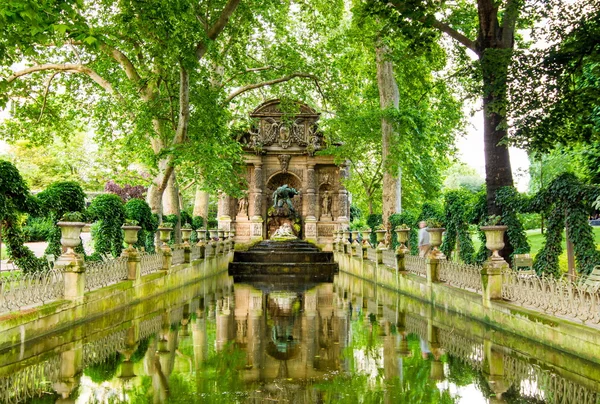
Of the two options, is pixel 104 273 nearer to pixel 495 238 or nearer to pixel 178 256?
pixel 178 256

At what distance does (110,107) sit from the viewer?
21297 mm

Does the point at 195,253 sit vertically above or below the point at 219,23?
below

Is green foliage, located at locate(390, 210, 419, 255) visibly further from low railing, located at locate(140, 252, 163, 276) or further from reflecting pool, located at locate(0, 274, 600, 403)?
low railing, located at locate(140, 252, 163, 276)

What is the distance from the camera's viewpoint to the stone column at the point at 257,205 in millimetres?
29953

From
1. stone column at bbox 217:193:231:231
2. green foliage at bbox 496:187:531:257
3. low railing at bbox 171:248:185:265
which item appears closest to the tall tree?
green foliage at bbox 496:187:531:257

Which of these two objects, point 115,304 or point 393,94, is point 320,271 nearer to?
point 393,94

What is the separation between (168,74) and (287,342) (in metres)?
12.3

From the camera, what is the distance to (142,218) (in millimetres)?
15867

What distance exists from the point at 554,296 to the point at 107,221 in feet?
34.4

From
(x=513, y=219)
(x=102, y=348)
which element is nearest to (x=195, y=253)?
(x=513, y=219)

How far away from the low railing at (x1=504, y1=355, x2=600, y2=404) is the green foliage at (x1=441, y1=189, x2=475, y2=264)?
7254 mm

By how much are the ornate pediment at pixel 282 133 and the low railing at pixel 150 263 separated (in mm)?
16896

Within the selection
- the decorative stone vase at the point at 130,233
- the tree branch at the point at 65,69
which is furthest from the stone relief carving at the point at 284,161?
the decorative stone vase at the point at 130,233

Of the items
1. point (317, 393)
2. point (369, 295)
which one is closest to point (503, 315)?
point (317, 393)
